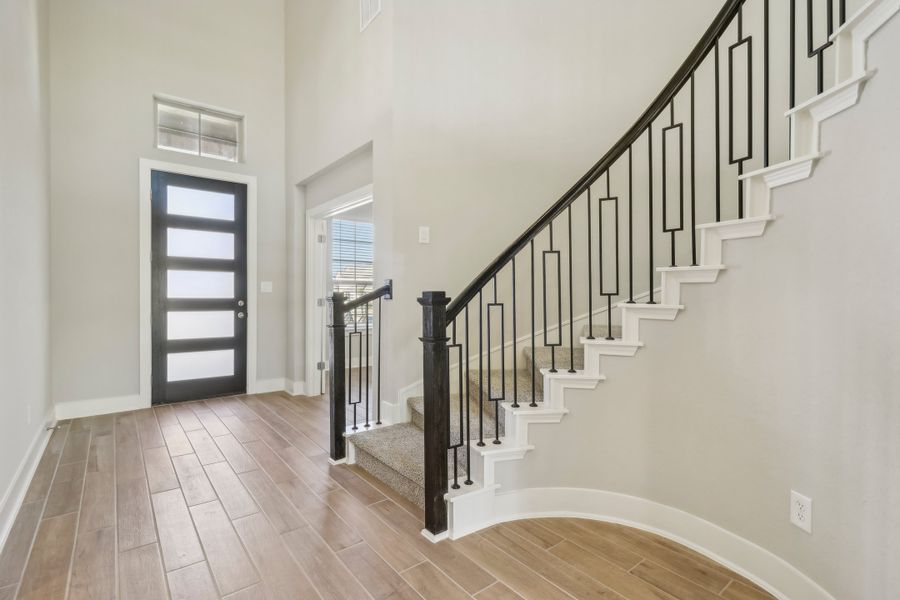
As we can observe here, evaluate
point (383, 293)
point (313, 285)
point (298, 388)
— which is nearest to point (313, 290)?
point (313, 285)

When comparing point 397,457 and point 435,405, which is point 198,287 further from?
point 435,405

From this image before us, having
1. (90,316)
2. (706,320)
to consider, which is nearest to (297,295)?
(90,316)

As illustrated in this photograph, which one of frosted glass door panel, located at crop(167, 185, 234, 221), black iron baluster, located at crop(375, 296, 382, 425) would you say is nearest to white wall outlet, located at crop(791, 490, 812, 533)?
black iron baluster, located at crop(375, 296, 382, 425)

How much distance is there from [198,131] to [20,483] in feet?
11.4

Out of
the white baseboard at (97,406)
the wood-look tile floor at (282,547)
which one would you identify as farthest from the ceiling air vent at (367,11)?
the white baseboard at (97,406)

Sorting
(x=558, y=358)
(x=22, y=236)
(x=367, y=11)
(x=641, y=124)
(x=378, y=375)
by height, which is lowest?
(x=378, y=375)

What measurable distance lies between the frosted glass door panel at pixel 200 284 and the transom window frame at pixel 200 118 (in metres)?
1.21

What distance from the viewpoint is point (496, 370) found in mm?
3209

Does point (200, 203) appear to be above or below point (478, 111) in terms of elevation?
below

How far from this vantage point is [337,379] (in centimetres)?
280

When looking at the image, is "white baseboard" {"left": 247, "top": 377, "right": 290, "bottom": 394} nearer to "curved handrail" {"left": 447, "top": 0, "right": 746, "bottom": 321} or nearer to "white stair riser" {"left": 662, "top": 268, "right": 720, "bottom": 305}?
"curved handrail" {"left": 447, "top": 0, "right": 746, "bottom": 321}

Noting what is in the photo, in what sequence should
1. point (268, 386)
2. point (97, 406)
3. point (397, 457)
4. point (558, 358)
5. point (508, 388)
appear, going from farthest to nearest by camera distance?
point (268, 386) < point (97, 406) < point (558, 358) < point (508, 388) < point (397, 457)

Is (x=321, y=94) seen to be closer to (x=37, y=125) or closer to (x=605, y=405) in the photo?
(x=37, y=125)

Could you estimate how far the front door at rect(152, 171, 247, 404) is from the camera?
4098 millimetres
